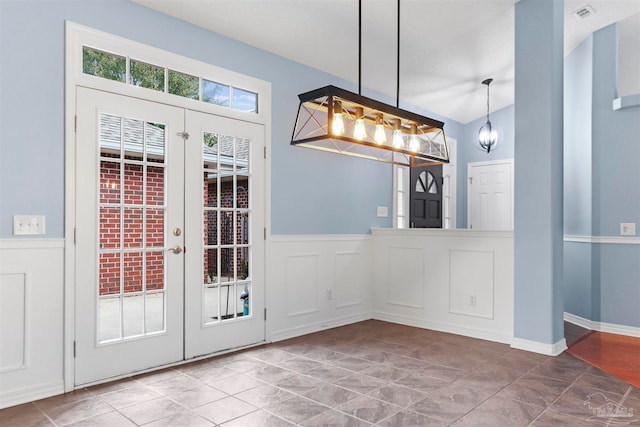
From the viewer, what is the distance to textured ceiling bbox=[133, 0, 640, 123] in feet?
11.6

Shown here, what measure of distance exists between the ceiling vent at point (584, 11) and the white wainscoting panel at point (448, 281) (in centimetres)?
216

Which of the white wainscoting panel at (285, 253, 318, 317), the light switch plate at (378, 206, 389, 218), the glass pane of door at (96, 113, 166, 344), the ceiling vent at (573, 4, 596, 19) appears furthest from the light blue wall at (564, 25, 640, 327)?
the glass pane of door at (96, 113, 166, 344)

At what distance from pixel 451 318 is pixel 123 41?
3828 millimetres

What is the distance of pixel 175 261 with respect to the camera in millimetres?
3453

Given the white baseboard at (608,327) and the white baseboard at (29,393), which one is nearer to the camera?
the white baseboard at (29,393)

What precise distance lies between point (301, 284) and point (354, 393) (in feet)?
5.50

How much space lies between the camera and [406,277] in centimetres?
492

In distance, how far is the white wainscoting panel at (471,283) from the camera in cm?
426

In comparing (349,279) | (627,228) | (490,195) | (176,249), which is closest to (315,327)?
(349,279)

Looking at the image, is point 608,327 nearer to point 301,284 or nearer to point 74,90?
point 301,284

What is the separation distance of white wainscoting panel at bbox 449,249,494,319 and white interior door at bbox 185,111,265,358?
6.39 feet

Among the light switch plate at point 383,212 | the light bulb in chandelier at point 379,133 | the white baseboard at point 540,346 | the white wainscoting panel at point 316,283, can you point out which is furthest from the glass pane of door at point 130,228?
the white baseboard at point 540,346

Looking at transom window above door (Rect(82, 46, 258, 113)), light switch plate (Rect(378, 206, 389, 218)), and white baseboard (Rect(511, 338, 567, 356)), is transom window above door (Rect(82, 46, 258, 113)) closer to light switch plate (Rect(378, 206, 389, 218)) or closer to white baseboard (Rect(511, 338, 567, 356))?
light switch plate (Rect(378, 206, 389, 218))

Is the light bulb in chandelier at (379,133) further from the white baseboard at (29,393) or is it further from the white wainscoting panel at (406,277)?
the white baseboard at (29,393)
